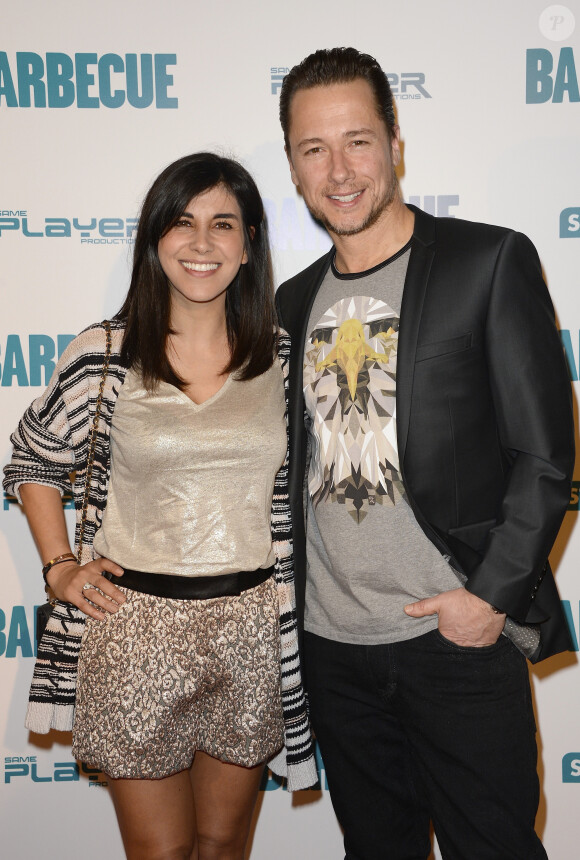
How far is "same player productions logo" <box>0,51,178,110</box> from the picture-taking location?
9.25ft

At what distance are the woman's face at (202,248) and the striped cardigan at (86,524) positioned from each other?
0.78 ft

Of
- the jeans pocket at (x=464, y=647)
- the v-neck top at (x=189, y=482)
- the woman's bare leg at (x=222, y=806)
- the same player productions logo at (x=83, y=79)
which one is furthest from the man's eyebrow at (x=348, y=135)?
the woman's bare leg at (x=222, y=806)

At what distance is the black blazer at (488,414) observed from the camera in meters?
1.80

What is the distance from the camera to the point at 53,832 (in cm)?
307

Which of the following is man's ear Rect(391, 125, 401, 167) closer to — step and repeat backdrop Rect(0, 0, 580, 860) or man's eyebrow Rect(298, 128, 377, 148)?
man's eyebrow Rect(298, 128, 377, 148)

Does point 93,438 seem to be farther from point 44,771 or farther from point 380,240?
point 44,771

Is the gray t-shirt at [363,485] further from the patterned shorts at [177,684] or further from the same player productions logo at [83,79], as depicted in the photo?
the same player productions logo at [83,79]

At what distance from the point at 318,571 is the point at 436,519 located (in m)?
0.39

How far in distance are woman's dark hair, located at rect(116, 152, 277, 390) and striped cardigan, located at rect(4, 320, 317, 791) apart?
0.08 metres

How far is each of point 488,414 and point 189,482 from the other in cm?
77

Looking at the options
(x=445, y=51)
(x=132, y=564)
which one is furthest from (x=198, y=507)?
(x=445, y=51)

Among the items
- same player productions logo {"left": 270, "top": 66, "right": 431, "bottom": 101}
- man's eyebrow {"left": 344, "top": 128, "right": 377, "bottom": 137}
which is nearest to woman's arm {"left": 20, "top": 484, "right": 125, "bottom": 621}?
man's eyebrow {"left": 344, "top": 128, "right": 377, "bottom": 137}

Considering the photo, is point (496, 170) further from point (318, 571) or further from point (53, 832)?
point (53, 832)

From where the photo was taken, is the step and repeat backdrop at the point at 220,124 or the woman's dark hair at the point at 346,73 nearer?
the woman's dark hair at the point at 346,73
